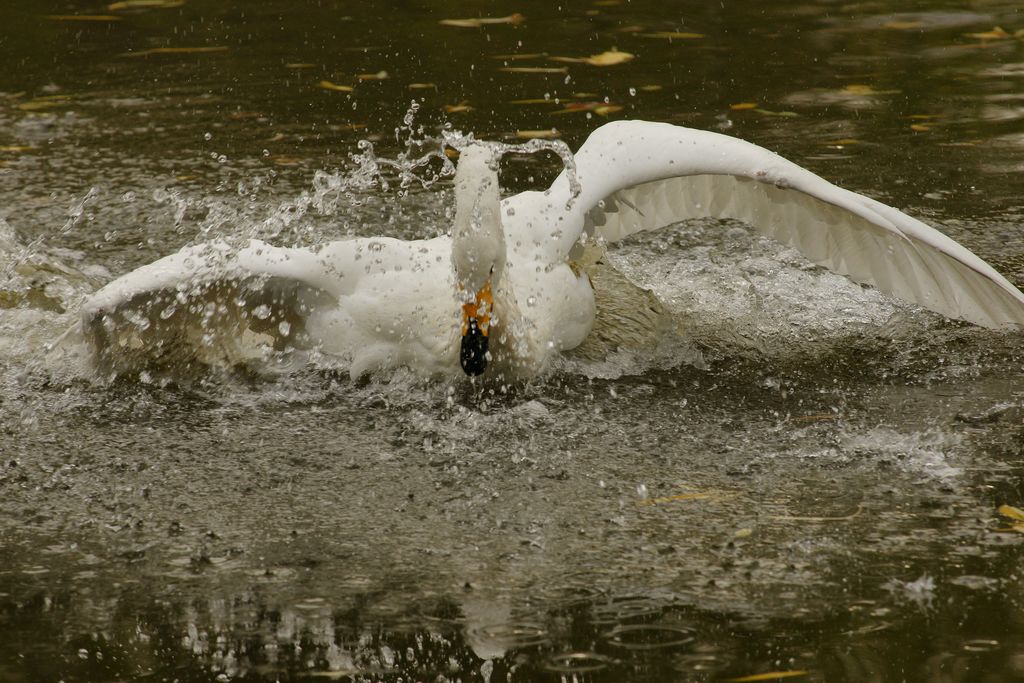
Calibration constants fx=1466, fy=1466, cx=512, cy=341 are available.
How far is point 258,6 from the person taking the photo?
490 inches

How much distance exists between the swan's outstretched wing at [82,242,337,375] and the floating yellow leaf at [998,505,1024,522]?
258cm

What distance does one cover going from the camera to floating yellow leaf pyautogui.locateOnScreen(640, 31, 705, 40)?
1115cm

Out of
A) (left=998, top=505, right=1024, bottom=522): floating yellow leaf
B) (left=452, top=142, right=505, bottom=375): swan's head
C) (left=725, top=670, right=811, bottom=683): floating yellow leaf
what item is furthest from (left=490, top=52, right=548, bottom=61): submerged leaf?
(left=725, top=670, right=811, bottom=683): floating yellow leaf

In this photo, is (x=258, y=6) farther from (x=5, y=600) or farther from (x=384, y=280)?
(x=5, y=600)

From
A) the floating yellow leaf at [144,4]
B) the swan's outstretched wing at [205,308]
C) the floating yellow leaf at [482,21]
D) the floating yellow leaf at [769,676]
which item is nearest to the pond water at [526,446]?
the floating yellow leaf at [769,676]

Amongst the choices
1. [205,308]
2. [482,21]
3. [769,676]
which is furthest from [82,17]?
[769,676]

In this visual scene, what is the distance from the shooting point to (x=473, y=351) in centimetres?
546

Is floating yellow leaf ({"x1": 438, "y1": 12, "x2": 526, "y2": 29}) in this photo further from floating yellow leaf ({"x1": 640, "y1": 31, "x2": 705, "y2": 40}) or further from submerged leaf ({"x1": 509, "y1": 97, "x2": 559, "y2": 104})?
submerged leaf ({"x1": 509, "y1": 97, "x2": 559, "y2": 104})

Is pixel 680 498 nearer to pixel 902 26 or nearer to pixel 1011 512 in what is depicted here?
pixel 1011 512

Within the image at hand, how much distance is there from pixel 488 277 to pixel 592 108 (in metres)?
4.25

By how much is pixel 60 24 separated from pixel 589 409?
804 centimetres

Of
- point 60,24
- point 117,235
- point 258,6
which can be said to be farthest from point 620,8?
point 117,235

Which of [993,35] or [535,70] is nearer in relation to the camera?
[535,70]

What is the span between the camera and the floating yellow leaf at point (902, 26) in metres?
11.4
